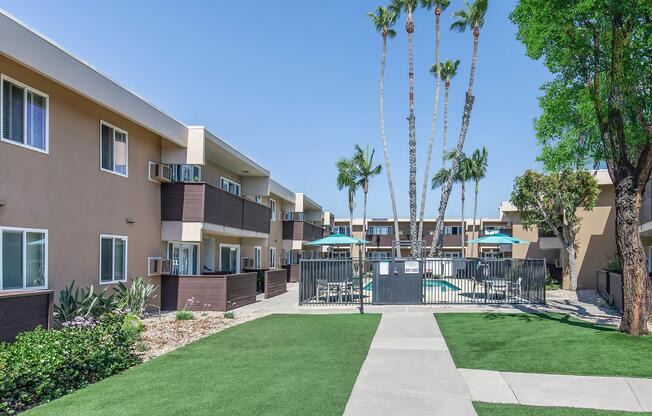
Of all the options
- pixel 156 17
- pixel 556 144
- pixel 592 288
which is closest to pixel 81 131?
pixel 156 17

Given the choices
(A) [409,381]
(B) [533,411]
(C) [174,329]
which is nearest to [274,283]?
(C) [174,329]

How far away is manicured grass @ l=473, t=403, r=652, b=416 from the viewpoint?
6.20 m

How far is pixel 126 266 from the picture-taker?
15.0 m

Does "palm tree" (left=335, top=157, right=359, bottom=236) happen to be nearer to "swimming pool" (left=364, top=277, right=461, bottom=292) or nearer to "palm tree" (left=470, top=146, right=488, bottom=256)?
"palm tree" (left=470, top=146, right=488, bottom=256)

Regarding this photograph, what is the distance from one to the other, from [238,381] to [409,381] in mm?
2452

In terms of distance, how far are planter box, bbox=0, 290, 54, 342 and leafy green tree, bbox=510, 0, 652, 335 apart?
1187 centimetres

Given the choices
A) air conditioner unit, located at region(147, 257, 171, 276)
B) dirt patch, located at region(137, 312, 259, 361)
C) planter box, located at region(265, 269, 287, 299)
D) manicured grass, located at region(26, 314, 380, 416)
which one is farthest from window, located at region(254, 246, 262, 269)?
manicured grass, located at region(26, 314, 380, 416)

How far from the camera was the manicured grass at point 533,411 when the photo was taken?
244 inches

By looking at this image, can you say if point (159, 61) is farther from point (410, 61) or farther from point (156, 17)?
point (410, 61)

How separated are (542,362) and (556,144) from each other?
326 inches

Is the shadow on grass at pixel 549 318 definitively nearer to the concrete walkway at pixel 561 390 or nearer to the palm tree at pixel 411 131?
the concrete walkway at pixel 561 390

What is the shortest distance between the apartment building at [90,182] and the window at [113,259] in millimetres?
27

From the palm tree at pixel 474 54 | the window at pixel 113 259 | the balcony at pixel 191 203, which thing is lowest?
the window at pixel 113 259

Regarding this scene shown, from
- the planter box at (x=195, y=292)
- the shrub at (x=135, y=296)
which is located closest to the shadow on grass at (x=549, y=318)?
the planter box at (x=195, y=292)
